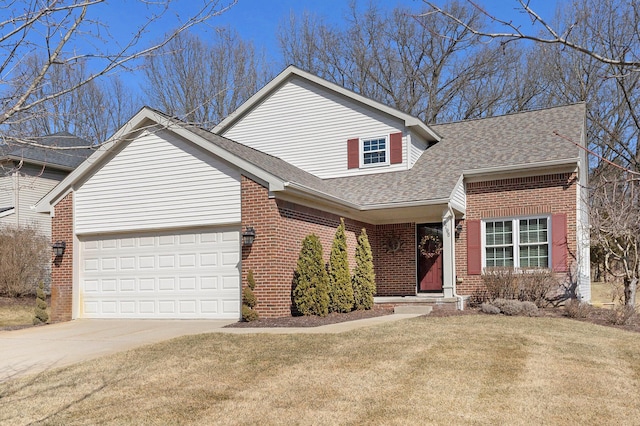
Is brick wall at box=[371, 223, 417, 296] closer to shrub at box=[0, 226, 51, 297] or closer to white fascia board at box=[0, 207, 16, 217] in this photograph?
shrub at box=[0, 226, 51, 297]

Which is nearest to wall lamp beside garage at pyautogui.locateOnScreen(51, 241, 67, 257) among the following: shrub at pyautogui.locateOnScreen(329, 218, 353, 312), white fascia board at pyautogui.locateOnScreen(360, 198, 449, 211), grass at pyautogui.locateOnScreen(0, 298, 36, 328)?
grass at pyautogui.locateOnScreen(0, 298, 36, 328)

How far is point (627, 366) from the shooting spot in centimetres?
848

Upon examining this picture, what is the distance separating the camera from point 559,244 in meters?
15.6

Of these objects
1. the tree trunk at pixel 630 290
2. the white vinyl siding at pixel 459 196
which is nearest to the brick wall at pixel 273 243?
the white vinyl siding at pixel 459 196

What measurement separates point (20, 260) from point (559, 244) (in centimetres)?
1722

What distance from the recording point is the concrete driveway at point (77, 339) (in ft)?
30.8

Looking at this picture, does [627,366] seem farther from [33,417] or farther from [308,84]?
[308,84]

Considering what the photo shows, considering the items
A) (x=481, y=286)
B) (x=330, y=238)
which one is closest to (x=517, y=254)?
(x=481, y=286)

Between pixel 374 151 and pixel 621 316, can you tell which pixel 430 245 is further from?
pixel 621 316

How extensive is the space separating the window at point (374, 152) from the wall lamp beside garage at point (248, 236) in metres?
6.53

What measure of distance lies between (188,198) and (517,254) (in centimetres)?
863

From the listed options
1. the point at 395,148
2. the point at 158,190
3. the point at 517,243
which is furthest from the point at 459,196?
the point at 158,190

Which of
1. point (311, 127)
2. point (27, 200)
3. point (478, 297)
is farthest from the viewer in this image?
point (27, 200)

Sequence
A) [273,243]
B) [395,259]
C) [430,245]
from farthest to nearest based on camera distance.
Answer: [395,259], [430,245], [273,243]
